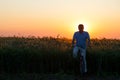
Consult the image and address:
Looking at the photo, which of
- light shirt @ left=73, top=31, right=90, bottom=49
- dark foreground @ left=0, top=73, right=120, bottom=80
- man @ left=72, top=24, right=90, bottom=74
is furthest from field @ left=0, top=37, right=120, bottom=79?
light shirt @ left=73, top=31, right=90, bottom=49

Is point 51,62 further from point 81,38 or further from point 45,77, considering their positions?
point 81,38

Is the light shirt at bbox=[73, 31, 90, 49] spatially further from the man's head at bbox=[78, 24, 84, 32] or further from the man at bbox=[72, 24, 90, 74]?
the man's head at bbox=[78, 24, 84, 32]

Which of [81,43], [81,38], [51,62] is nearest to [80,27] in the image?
[81,38]

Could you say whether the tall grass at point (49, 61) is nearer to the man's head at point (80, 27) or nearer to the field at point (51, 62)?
the field at point (51, 62)

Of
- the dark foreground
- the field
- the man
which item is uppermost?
the man

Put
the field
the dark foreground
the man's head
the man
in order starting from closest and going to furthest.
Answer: the dark foreground → the man's head → the man → the field

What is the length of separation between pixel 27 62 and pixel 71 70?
6.31ft

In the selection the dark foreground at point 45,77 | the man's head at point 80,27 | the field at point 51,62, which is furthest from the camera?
the field at point 51,62

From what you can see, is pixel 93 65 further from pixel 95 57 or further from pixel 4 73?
pixel 4 73

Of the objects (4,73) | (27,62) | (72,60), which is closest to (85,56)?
(72,60)

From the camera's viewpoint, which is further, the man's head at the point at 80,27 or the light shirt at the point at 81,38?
the light shirt at the point at 81,38

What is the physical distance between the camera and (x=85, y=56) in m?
15.8

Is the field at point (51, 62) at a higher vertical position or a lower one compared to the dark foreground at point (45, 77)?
higher

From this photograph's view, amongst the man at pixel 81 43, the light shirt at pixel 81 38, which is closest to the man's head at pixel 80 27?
the man at pixel 81 43
